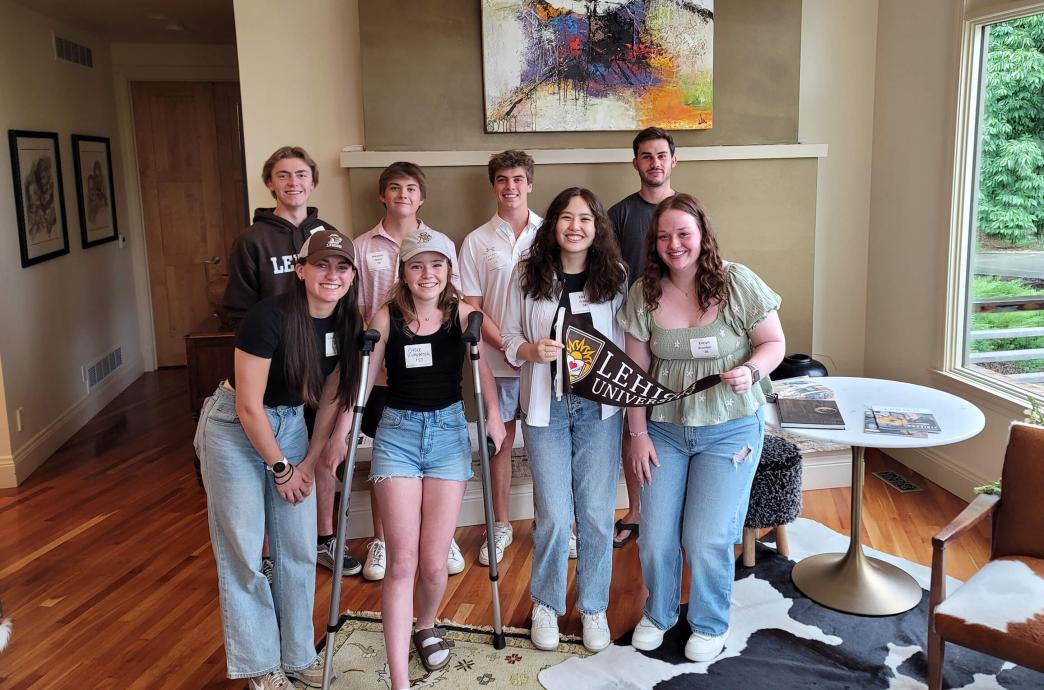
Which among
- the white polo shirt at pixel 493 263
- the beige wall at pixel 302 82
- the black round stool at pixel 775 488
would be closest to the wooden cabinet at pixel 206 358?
the beige wall at pixel 302 82

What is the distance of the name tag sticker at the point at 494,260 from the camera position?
347 centimetres

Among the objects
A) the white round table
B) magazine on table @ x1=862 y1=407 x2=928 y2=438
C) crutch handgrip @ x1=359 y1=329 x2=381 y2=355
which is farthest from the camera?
the white round table

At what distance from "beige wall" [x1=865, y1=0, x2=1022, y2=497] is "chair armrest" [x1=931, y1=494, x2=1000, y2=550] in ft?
4.47

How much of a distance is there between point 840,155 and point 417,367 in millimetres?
3184

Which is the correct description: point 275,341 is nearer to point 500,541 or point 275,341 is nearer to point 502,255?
point 502,255

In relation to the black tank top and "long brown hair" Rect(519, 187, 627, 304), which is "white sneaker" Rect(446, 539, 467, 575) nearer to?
the black tank top

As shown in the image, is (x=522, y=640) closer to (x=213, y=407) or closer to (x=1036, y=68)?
(x=213, y=407)

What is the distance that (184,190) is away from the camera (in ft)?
23.7

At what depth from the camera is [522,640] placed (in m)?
2.98

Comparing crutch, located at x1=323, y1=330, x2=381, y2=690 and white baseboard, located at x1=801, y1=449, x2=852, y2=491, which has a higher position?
crutch, located at x1=323, y1=330, x2=381, y2=690

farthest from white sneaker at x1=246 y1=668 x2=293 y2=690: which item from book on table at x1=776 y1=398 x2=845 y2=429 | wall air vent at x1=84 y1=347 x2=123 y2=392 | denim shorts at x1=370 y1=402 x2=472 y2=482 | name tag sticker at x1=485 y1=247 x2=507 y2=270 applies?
wall air vent at x1=84 y1=347 x2=123 y2=392

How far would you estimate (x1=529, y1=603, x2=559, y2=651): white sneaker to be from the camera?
291 cm

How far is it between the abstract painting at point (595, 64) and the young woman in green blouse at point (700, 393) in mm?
1812

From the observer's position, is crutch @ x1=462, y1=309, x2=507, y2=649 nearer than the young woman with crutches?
No
